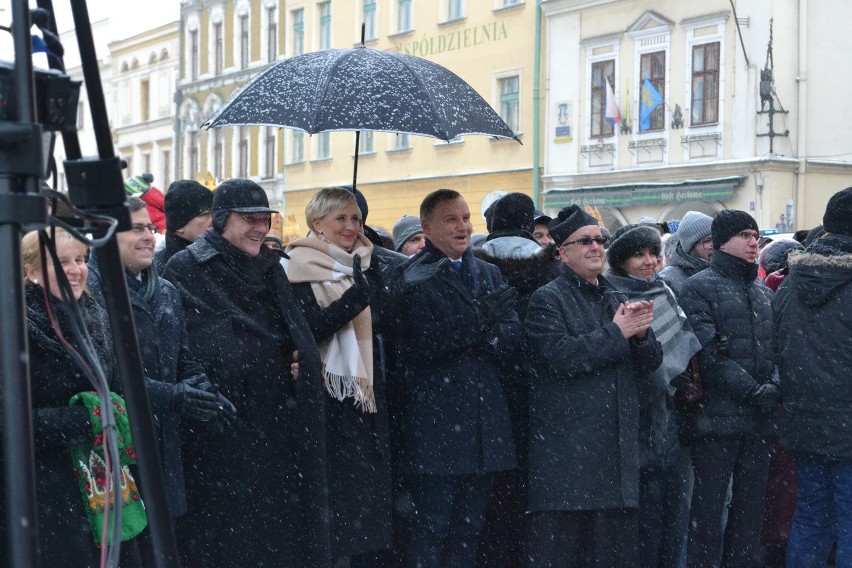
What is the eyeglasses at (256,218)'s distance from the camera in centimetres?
480

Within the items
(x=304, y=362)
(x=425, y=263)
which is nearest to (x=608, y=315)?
(x=425, y=263)

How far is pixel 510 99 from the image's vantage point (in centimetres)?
2795

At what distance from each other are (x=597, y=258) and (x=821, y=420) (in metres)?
1.30

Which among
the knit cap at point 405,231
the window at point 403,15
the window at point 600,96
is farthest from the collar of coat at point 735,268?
the window at point 403,15

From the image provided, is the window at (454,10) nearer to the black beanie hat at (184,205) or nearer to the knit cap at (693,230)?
the knit cap at (693,230)

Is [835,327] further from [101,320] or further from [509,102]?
[509,102]

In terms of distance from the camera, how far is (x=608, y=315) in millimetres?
5391

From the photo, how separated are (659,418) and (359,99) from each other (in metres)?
2.03

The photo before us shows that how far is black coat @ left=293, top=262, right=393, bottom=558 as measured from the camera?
507 cm

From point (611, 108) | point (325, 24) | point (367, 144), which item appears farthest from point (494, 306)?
point (325, 24)

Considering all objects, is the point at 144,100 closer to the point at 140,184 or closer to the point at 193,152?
the point at 193,152

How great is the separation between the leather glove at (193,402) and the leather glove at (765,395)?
9.24 ft

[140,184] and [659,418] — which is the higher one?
[140,184]

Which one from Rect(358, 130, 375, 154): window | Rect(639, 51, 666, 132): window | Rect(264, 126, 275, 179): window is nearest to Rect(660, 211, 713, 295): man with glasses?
Rect(639, 51, 666, 132): window
